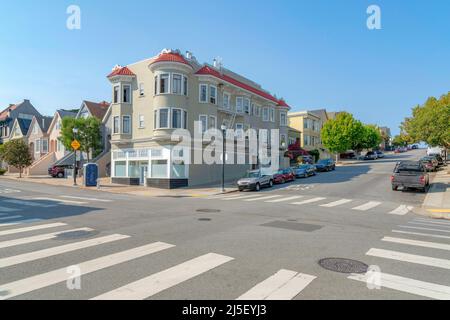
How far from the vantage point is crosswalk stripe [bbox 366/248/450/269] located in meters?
5.84

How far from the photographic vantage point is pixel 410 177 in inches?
819

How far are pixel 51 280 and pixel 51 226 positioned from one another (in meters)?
5.09

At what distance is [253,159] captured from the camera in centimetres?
3822

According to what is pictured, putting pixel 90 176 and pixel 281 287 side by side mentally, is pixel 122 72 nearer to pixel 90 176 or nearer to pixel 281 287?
pixel 90 176

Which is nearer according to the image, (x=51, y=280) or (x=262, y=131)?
(x=51, y=280)

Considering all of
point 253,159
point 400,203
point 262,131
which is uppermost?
point 262,131

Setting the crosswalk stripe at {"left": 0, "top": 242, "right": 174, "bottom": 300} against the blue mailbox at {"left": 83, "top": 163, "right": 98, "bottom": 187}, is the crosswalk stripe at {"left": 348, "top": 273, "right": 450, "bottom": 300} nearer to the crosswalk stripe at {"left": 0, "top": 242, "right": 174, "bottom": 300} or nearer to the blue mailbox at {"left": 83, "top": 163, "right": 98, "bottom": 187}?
the crosswalk stripe at {"left": 0, "top": 242, "right": 174, "bottom": 300}

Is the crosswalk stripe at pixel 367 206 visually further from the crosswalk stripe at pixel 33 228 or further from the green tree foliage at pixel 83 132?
the green tree foliage at pixel 83 132

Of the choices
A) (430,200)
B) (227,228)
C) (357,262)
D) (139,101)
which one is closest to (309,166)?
(430,200)

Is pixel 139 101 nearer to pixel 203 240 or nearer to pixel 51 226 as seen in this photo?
pixel 51 226

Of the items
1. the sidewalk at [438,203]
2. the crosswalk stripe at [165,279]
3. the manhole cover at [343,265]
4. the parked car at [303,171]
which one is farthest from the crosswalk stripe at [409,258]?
the parked car at [303,171]

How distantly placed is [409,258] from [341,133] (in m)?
51.2

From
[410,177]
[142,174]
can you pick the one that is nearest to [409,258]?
[410,177]
